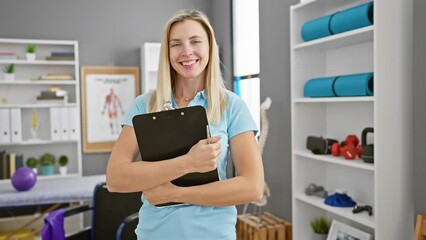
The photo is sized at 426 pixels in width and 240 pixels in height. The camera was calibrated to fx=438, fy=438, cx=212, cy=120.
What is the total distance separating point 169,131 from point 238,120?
0.72 ft

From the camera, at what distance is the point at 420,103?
2197mm

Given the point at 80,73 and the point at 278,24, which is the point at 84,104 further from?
the point at 278,24

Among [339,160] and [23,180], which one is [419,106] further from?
[23,180]

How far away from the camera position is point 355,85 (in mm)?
2455

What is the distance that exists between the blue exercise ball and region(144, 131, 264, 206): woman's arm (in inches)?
107

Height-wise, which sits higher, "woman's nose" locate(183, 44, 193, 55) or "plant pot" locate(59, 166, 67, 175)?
"woman's nose" locate(183, 44, 193, 55)

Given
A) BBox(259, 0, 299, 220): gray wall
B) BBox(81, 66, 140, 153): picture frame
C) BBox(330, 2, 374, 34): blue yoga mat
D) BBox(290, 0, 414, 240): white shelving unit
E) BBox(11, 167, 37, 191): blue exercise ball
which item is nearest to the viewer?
BBox(290, 0, 414, 240): white shelving unit

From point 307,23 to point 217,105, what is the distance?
190 centimetres

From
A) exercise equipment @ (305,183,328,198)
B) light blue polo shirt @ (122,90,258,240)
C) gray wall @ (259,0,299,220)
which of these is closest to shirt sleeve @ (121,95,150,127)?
light blue polo shirt @ (122,90,258,240)

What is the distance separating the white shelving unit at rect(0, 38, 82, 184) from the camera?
4.61 meters

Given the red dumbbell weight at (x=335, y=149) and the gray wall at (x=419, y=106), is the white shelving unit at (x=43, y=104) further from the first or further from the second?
the gray wall at (x=419, y=106)

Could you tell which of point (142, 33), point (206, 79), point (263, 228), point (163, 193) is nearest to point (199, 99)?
point (206, 79)

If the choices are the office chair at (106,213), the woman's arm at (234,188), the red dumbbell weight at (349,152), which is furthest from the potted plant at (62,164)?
the woman's arm at (234,188)

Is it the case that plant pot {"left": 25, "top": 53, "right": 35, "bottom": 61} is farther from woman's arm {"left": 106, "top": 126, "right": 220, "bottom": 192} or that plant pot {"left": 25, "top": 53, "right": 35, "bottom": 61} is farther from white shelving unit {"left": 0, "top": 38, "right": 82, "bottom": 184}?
woman's arm {"left": 106, "top": 126, "right": 220, "bottom": 192}
